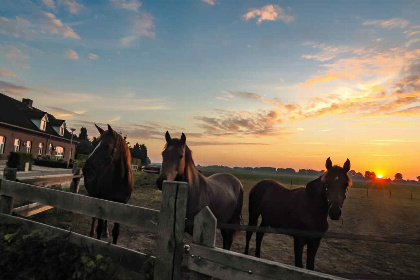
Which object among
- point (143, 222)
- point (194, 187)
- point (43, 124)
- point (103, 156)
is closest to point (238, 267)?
point (143, 222)

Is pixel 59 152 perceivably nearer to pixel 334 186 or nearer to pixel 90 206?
pixel 90 206

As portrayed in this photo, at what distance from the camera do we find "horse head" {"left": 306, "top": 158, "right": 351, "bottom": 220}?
3.99m

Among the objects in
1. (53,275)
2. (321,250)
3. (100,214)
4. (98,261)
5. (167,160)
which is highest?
(167,160)

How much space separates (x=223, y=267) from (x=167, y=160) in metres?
2.13

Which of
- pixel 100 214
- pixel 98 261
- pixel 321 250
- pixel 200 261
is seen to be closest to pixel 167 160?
pixel 100 214

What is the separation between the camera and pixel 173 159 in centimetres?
407

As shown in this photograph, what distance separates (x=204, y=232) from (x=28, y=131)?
3654cm

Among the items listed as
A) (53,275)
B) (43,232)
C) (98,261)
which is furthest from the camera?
(43,232)

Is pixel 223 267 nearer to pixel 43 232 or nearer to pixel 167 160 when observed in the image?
pixel 167 160

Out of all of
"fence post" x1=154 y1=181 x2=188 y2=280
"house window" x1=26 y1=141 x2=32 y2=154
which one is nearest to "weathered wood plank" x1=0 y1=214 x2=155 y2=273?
"fence post" x1=154 y1=181 x2=188 y2=280

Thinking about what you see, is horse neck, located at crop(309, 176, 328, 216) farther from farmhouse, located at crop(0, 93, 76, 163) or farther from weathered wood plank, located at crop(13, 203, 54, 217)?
farmhouse, located at crop(0, 93, 76, 163)

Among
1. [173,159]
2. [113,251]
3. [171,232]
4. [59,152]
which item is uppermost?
[173,159]

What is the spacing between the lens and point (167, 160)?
404cm

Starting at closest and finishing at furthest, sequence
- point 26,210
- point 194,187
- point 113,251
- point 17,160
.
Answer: point 113,251 → point 194,187 → point 26,210 → point 17,160
